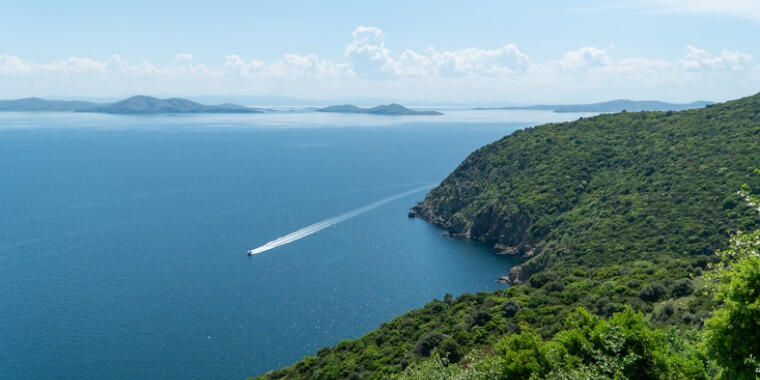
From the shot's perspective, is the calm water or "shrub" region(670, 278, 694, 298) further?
the calm water

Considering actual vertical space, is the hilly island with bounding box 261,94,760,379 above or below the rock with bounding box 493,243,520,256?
above

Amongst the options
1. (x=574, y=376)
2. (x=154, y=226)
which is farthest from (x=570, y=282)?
(x=154, y=226)

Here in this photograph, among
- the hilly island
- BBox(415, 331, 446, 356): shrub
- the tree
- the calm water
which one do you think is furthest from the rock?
the tree

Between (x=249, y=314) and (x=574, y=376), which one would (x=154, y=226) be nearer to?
(x=249, y=314)

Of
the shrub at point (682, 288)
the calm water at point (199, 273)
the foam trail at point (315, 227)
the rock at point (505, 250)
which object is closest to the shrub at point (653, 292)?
the shrub at point (682, 288)

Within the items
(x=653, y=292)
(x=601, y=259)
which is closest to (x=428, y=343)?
(x=653, y=292)

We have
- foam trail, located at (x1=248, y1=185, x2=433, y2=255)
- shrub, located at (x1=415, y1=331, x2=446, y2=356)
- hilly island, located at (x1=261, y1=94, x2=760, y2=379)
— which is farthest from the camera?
foam trail, located at (x1=248, y1=185, x2=433, y2=255)

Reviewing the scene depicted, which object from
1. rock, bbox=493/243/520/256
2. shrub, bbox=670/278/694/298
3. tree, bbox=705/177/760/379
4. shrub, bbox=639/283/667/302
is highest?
tree, bbox=705/177/760/379

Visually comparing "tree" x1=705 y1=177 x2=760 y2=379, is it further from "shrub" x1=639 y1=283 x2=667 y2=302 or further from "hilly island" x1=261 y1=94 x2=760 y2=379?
"shrub" x1=639 y1=283 x2=667 y2=302

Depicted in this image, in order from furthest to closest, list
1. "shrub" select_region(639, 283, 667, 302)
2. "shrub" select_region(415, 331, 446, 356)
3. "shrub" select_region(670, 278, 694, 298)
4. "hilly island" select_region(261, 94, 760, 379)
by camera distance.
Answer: "shrub" select_region(639, 283, 667, 302) < "shrub" select_region(415, 331, 446, 356) < "shrub" select_region(670, 278, 694, 298) < "hilly island" select_region(261, 94, 760, 379)
